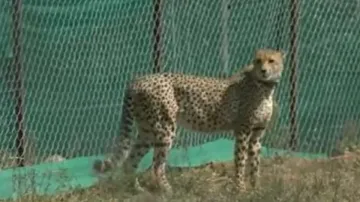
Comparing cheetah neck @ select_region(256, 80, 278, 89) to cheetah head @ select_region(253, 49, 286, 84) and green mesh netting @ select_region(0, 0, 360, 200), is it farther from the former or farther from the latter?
green mesh netting @ select_region(0, 0, 360, 200)

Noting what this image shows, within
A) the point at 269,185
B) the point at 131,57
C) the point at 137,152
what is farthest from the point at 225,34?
the point at 269,185

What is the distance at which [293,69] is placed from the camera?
1042cm

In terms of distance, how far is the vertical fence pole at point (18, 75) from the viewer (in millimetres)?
8719

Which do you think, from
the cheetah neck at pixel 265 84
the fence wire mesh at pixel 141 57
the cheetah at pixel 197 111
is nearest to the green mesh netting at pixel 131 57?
the fence wire mesh at pixel 141 57

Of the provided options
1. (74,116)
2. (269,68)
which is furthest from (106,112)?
(269,68)

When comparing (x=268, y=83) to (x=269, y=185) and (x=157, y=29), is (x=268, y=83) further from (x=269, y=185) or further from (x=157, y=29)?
(x=157, y=29)

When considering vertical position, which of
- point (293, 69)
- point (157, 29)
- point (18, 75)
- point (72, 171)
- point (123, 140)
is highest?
point (157, 29)

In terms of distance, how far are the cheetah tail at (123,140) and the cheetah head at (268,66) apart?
104cm

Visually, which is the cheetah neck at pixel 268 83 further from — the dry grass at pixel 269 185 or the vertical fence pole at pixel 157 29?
the vertical fence pole at pixel 157 29

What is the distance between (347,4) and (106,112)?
2.94 meters

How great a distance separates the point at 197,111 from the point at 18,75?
1.48 meters

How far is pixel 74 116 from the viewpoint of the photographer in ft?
30.3

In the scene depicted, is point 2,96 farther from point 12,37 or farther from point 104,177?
point 104,177

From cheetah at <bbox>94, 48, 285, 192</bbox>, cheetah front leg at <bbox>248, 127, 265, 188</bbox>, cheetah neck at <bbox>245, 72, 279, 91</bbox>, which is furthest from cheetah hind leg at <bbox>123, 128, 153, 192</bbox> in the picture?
cheetah neck at <bbox>245, 72, 279, 91</bbox>
